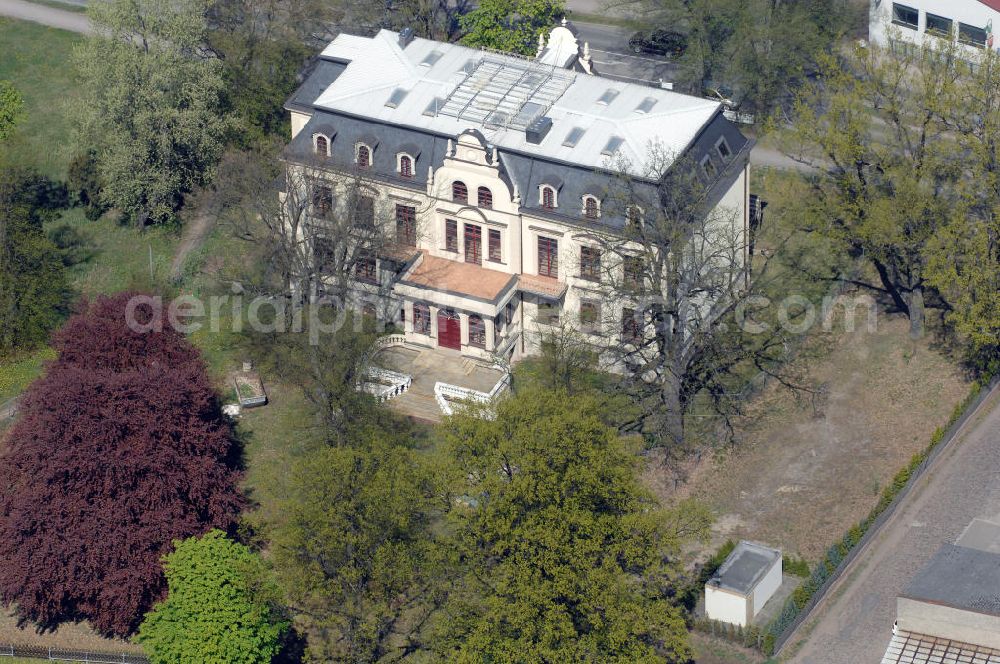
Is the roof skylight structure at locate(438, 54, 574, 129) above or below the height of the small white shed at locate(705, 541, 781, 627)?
above

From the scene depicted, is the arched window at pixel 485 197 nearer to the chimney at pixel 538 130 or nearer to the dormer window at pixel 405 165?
the chimney at pixel 538 130

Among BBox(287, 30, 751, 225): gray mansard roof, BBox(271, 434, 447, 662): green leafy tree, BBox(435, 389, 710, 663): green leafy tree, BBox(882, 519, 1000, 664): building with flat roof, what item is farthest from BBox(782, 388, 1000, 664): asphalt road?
BBox(287, 30, 751, 225): gray mansard roof

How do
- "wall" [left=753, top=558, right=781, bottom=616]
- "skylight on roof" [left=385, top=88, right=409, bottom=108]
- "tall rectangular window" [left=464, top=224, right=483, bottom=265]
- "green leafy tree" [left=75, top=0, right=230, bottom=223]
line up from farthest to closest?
"green leafy tree" [left=75, top=0, right=230, bottom=223], "skylight on roof" [left=385, top=88, right=409, bottom=108], "tall rectangular window" [left=464, top=224, right=483, bottom=265], "wall" [left=753, top=558, right=781, bottom=616]

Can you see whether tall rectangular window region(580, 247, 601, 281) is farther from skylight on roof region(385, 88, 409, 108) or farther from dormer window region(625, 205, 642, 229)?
skylight on roof region(385, 88, 409, 108)

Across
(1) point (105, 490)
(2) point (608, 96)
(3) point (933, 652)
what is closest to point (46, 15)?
(2) point (608, 96)

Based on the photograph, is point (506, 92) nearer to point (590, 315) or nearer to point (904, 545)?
point (590, 315)

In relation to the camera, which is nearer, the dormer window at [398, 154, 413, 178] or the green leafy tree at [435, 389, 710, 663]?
the green leafy tree at [435, 389, 710, 663]

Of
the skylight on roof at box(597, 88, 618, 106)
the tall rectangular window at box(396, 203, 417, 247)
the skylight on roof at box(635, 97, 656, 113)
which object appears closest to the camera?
the skylight on roof at box(635, 97, 656, 113)
